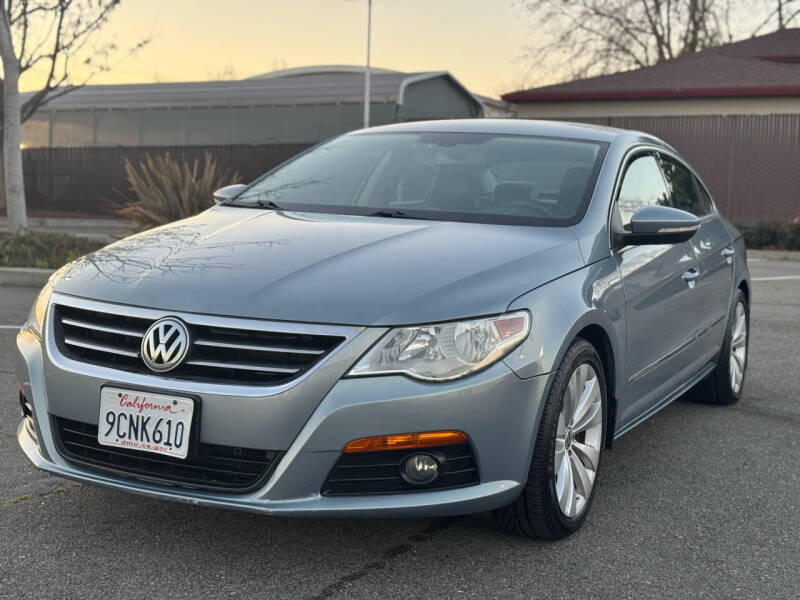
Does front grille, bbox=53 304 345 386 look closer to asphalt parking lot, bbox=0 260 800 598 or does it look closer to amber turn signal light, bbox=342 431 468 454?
amber turn signal light, bbox=342 431 468 454

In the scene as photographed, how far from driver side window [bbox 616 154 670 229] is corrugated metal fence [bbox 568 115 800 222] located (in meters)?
17.5

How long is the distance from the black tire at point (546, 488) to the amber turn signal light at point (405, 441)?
0.36 meters

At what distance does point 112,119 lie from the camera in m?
31.3

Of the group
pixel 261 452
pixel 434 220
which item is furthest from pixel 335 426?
pixel 434 220

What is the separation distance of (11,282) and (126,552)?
26.2 feet

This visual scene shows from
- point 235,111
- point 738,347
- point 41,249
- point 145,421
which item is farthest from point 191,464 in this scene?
point 235,111

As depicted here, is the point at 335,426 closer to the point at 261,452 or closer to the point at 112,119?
the point at 261,452

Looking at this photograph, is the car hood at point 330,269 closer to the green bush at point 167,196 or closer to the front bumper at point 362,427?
the front bumper at point 362,427

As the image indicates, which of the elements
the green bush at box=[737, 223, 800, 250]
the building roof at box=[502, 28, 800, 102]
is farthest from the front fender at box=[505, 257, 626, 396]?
the building roof at box=[502, 28, 800, 102]

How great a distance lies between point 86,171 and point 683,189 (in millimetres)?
26134

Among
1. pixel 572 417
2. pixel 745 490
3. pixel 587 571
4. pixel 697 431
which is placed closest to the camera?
pixel 587 571

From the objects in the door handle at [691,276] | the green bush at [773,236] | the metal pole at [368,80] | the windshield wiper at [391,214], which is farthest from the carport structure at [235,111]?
the windshield wiper at [391,214]

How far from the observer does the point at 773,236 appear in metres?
19.0

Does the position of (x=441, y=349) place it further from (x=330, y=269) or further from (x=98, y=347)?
(x=98, y=347)
